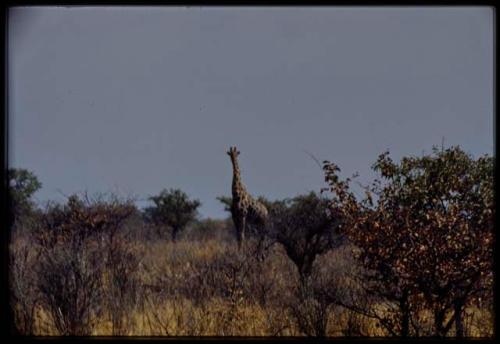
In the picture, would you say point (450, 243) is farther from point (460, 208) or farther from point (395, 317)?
point (395, 317)

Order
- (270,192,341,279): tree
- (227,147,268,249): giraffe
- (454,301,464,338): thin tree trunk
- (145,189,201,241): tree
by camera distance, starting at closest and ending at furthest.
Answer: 1. (454,301,464,338): thin tree trunk
2. (270,192,341,279): tree
3. (227,147,268,249): giraffe
4. (145,189,201,241): tree

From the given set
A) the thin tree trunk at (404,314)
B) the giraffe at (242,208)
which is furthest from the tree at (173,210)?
the thin tree trunk at (404,314)

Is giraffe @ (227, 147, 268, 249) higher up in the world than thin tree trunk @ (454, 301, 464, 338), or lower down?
higher up

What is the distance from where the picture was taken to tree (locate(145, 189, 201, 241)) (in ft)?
88.5

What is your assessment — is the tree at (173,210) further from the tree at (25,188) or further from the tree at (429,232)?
the tree at (429,232)

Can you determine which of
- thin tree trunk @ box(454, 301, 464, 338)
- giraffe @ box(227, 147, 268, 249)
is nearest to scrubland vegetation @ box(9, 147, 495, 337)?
thin tree trunk @ box(454, 301, 464, 338)

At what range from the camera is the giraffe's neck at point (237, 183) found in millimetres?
15180

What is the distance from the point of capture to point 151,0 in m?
5.57

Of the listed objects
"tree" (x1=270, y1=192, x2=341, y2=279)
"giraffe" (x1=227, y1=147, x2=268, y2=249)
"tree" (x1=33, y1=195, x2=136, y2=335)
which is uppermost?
"giraffe" (x1=227, y1=147, x2=268, y2=249)

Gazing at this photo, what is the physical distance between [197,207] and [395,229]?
2104 centimetres

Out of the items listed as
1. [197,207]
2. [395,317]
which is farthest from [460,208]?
[197,207]

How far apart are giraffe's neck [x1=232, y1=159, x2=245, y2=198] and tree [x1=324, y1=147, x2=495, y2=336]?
766 cm

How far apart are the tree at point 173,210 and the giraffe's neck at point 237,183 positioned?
11769 mm

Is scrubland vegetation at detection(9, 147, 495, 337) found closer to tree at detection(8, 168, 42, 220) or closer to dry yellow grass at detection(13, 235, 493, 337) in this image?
dry yellow grass at detection(13, 235, 493, 337)
